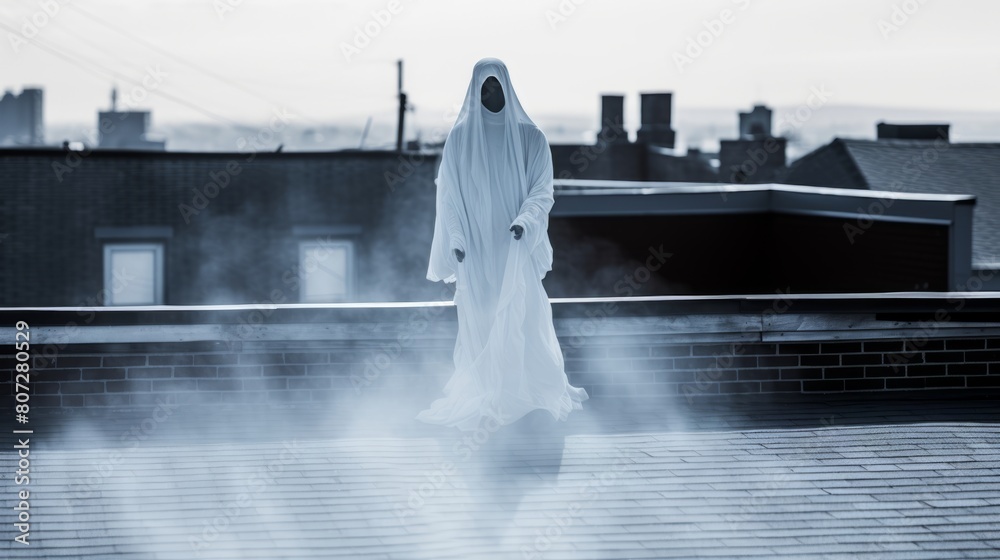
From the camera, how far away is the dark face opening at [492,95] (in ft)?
23.3

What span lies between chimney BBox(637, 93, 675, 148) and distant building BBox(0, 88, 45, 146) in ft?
61.7

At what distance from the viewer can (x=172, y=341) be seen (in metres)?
7.44

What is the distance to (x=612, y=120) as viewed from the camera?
4141 centimetres

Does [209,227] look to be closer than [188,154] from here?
No

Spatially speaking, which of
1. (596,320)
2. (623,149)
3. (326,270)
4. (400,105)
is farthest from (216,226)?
(623,149)

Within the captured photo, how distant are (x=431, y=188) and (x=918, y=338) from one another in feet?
59.5

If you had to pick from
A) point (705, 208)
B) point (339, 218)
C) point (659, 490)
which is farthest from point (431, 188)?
point (659, 490)

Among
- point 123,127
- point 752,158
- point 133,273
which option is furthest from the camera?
point 752,158

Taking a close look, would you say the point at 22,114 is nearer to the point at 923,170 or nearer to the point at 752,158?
the point at 752,158

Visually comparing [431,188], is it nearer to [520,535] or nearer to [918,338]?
[918,338]

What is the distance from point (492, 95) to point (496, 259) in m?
0.93

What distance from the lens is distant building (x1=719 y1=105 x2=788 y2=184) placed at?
132 ft

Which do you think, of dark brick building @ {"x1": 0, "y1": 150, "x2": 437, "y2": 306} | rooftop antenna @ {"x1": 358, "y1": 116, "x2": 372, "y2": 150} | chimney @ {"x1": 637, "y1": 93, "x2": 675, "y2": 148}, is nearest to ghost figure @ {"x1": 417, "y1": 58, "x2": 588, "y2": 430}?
dark brick building @ {"x1": 0, "y1": 150, "x2": 437, "y2": 306}

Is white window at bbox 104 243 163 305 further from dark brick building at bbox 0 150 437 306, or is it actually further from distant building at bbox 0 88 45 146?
distant building at bbox 0 88 45 146
